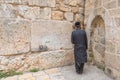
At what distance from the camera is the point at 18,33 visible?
3783 millimetres

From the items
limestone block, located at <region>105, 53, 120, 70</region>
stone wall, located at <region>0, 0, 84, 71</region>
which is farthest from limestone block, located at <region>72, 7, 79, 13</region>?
limestone block, located at <region>105, 53, 120, 70</region>

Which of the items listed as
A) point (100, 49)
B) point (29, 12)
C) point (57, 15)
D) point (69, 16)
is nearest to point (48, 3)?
point (57, 15)

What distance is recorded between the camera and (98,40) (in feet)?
13.6

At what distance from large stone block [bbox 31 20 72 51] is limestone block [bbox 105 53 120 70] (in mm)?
1179

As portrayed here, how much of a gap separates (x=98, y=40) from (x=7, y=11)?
237 centimetres

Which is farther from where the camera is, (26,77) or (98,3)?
(98,3)

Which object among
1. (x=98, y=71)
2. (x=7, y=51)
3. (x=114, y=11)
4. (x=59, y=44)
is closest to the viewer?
(x=114, y=11)

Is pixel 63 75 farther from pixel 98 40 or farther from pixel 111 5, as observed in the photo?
pixel 111 5

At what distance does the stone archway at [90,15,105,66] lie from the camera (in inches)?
156

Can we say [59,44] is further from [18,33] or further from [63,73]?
[18,33]

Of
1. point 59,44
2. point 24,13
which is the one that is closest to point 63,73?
point 59,44

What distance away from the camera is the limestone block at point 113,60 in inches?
130

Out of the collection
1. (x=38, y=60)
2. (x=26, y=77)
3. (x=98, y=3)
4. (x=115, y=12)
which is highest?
(x=98, y=3)

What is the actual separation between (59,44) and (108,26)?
140 centimetres
